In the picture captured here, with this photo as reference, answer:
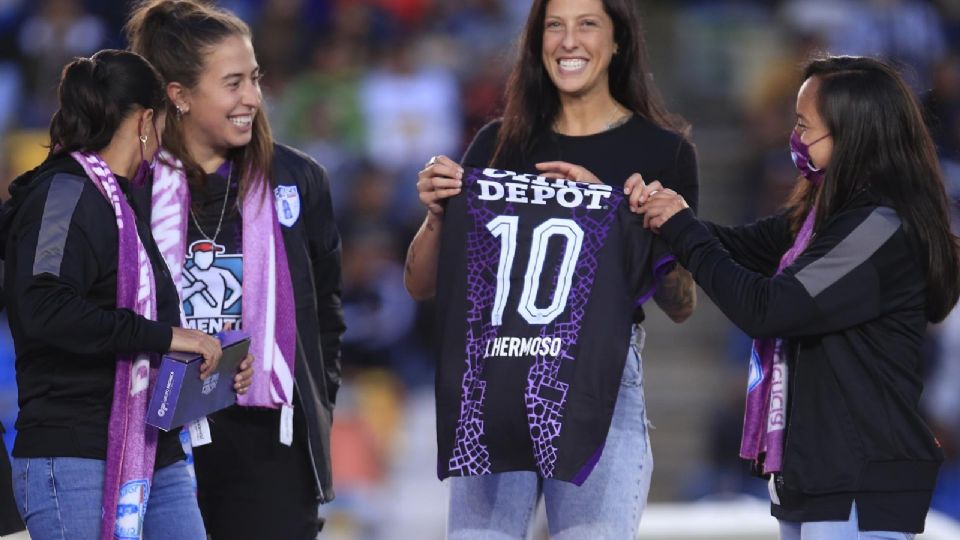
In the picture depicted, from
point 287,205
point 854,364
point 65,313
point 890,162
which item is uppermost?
point 890,162

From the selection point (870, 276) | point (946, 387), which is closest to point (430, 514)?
point (946, 387)

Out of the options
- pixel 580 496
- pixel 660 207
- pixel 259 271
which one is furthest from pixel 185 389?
pixel 660 207

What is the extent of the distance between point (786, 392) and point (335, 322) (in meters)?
1.32

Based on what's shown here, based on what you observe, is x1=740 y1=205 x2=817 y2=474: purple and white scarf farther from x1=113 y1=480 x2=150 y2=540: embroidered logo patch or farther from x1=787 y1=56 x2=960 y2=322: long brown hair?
x1=113 y1=480 x2=150 y2=540: embroidered logo patch

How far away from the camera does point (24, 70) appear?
8.94m

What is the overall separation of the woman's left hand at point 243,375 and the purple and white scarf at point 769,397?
123 centimetres

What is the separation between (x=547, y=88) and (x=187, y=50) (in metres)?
0.95

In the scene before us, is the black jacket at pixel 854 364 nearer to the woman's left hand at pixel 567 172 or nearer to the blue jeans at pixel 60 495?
the woman's left hand at pixel 567 172

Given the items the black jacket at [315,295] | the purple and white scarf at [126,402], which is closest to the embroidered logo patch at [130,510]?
the purple and white scarf at [126,402]

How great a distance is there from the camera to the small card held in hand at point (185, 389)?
3447 millimetres

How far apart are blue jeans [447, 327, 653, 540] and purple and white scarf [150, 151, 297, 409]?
59 centimetres

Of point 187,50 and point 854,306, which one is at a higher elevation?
point 187,50

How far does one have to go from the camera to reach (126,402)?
11.3ft

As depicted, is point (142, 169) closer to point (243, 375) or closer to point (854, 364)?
point (243, 375)
